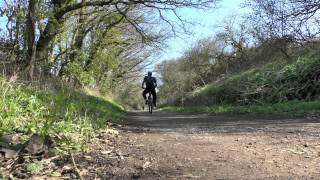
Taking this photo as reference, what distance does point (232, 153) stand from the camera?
21.2 feet

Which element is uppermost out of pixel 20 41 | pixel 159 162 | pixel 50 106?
pixel 20 41

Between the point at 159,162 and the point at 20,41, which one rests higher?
the point at 20,41

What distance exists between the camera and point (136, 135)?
8859 mm

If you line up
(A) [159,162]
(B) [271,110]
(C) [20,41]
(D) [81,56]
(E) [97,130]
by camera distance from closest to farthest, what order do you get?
(A) [159,162], (E) [97,130], (B) [271,110], (C) [20,41], (D) [81,56]

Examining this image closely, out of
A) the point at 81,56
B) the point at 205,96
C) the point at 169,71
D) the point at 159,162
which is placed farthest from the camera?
the point at 169,71

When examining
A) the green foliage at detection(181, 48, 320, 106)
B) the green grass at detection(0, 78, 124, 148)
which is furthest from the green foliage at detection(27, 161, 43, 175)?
the green foliage at detection(181, 48, 320, 106)

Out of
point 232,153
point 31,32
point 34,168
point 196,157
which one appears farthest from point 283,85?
point 34,168

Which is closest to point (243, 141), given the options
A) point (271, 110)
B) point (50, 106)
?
point (50, 106)

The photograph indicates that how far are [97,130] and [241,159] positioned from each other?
3.29 meters

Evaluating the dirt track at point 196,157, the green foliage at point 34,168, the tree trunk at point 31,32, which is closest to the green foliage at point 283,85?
the tree trunk at point 31,32

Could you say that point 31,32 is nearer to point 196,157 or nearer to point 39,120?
point 39,120

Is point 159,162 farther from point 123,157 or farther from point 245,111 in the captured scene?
point 245,111

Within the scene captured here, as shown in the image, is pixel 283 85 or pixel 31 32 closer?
pixel 31 32

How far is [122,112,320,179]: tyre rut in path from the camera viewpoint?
5.25 meters
